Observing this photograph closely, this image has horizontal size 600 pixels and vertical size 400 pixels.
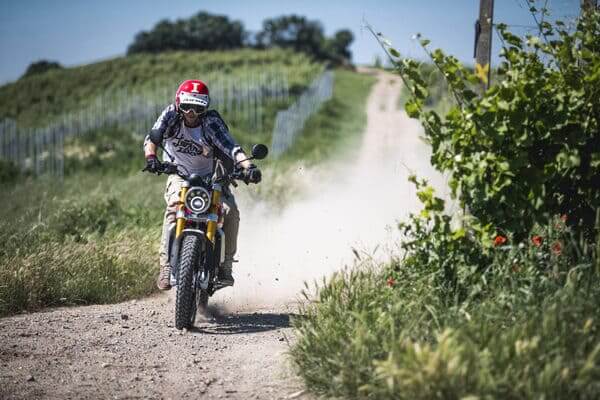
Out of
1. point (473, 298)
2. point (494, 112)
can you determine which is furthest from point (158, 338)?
point (494, 112)

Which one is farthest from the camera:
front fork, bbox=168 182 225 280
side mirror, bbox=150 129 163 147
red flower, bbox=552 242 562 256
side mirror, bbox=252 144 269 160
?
side mirror, bbox=150 129 163 147

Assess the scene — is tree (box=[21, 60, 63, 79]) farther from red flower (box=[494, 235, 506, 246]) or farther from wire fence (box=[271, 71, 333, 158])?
red flower (box=[494, 235, 506, 246])

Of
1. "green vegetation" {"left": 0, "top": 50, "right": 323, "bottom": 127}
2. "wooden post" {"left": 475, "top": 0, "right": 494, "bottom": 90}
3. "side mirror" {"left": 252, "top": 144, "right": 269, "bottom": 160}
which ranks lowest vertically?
"side mirror" {"left": 252, "top": 144, "right": 269, "bottom": 160}

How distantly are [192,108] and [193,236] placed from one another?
132 centimetres

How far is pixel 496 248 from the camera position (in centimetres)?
515

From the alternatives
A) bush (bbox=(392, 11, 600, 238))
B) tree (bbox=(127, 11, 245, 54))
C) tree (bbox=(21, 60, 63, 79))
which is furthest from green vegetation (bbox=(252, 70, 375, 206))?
tree (bbox=(127, 11, 245, 54))

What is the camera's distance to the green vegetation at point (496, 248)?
4.28 meters

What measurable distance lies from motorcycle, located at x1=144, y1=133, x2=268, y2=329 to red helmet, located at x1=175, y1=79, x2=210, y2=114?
61cm

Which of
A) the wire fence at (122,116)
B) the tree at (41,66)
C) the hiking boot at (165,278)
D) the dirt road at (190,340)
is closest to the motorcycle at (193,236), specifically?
the hiking boot at (165,278)

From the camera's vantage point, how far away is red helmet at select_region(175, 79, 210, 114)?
23.5 feet

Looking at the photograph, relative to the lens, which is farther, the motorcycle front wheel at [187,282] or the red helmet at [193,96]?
the red helmet at [193,96]

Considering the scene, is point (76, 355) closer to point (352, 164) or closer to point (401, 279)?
point (401, 279)

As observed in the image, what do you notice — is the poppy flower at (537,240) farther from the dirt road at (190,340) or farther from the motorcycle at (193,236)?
the motorcycle at (193,236)

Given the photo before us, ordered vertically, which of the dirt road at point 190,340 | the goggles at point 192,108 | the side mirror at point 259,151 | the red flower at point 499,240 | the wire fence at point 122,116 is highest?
the wire fence at point 122,116
